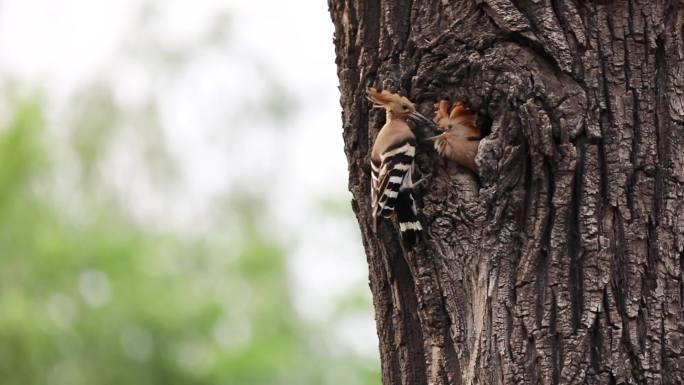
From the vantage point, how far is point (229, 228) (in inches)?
742

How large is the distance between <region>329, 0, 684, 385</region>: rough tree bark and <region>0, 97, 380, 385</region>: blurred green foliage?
28.0 ft

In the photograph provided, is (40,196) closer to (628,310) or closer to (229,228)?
(229,228)

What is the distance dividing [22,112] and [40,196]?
1.32 metres

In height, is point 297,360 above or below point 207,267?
below

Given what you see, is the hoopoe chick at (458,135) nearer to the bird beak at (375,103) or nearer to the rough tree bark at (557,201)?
the rough tree bark at (557,201)

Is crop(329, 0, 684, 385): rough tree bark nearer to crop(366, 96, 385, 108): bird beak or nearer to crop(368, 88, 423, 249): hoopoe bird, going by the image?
crop(368, 88, 423, 249): hoopoe bird

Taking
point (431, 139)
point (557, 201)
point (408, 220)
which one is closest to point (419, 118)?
point (431, 139)

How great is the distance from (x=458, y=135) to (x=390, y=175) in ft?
0.84

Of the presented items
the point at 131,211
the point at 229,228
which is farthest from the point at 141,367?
the point at 229,228

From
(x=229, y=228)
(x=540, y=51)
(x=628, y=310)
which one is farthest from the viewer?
(x=229, y=228)

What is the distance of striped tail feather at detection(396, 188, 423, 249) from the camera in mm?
3105

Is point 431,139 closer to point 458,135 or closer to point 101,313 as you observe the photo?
point 458,135

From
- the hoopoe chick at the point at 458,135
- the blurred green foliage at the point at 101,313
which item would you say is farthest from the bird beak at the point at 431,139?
the blurred green foliage at the point at 101,313

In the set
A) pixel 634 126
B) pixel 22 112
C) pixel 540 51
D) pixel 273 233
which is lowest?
pixel 634 126
